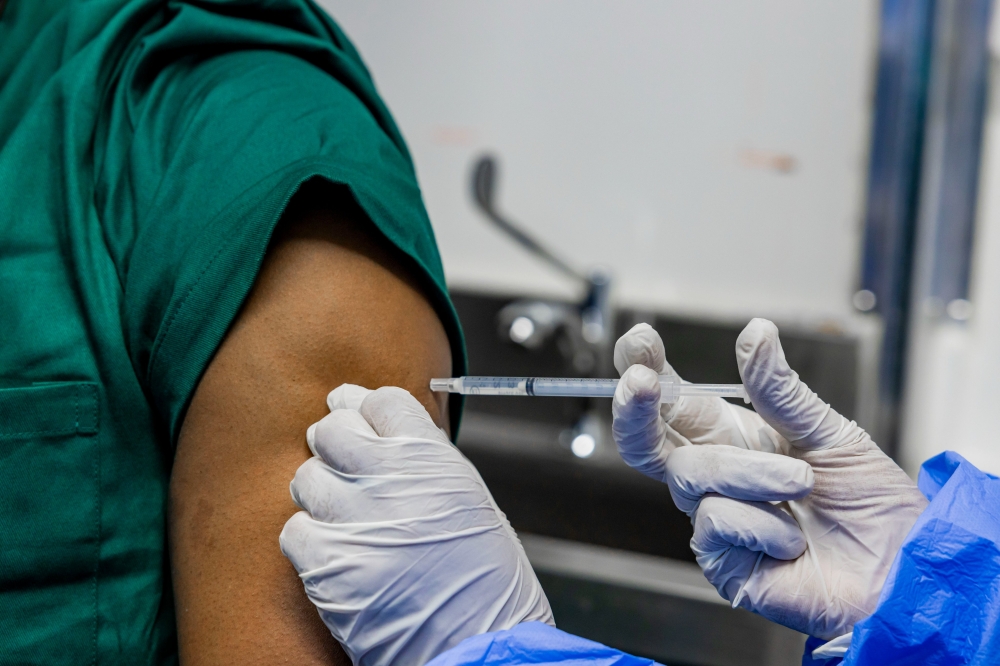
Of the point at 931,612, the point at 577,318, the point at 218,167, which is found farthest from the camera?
the point at 577,318

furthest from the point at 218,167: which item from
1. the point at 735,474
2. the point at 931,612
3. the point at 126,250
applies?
the point at 931,612

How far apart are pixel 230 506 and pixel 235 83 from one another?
39 cm

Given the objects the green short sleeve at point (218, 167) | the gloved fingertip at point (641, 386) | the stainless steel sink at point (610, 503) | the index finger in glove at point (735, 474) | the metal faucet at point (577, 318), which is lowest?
the stainless steel sink at point (610, 503)

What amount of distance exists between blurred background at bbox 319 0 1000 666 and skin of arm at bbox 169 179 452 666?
3.20 feet

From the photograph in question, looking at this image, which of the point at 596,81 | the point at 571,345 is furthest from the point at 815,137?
the point at 571,345

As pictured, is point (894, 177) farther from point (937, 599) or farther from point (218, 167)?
point (218, 167)

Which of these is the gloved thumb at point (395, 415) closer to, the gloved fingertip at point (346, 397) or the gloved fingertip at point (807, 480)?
the gloved fingertip at point (346, 397)

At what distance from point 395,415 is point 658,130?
168cm

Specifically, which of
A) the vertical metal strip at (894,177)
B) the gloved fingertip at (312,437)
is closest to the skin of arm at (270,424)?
the gloved fingertip at (312,437)

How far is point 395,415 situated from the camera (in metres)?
0.62

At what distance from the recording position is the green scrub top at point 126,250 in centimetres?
62

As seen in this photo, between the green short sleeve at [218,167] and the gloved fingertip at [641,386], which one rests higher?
the green short sleeve at [218,167]

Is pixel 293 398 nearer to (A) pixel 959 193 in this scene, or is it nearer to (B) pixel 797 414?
(B) pixel 797 414

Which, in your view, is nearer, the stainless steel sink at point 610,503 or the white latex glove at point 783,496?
the white latex glove at point 783,496
